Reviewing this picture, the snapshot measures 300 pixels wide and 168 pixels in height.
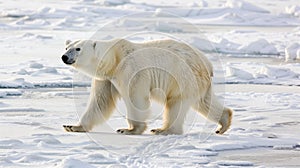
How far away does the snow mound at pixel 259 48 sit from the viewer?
1282 cm

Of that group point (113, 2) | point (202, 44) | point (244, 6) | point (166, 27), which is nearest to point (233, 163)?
point (202, 44)

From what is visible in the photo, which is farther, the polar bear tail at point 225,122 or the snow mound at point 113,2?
the snow mound at point 113,2

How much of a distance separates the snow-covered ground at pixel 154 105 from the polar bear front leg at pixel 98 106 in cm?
10

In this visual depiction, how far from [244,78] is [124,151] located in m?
4.86

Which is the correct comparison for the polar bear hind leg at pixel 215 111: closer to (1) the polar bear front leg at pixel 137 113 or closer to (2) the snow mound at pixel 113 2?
(1) the polar bear front leg at pixel 137 113

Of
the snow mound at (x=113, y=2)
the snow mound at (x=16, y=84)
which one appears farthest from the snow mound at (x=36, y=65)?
the snow mound at (x=113, y=2)

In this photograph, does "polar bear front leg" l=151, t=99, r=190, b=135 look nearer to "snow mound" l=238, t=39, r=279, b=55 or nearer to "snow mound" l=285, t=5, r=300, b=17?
"snow mound" l=238, t=39, r=279, b=55

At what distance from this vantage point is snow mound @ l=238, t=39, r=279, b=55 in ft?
42.1

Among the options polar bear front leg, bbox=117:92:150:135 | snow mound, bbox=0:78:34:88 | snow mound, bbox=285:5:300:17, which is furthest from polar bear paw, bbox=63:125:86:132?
snow mound, bbox=285:5:300:17

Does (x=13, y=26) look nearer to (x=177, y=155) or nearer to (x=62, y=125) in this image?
(x=62, y=125)

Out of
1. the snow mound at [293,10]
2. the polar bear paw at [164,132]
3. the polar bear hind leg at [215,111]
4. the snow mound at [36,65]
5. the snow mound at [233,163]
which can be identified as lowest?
the snow mound at [293,10]

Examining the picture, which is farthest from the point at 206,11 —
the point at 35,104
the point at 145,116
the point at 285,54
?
the point at 145,116

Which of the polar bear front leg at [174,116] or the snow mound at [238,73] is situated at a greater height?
the polar bear front leg at [174,116]

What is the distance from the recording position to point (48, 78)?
29.7 ft
